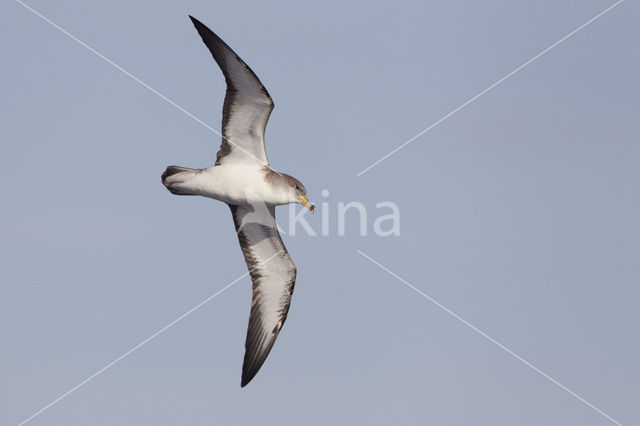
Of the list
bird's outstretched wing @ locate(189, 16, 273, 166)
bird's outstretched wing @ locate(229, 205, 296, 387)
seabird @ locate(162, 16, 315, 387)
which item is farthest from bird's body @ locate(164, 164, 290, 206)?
bird's outstretched wing @ locate(229, 205, 296, 387)

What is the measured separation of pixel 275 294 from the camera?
2523 cm

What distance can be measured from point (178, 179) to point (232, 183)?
1162 mm

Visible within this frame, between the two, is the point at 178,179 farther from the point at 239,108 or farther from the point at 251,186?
the point at 239,108

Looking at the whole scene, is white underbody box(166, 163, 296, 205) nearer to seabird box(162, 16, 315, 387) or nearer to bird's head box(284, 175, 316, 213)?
seabird box(162, 16, 315, 387)

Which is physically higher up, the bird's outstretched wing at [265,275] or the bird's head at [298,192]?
the bird's head at [298,192]

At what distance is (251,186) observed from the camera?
23.2 metres

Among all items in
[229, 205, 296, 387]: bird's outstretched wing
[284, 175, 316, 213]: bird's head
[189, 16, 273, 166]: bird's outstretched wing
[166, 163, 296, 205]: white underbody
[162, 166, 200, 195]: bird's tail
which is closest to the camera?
[189, 16, 273, 166]: bird's outstretched wing

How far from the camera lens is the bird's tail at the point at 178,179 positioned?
23344mm

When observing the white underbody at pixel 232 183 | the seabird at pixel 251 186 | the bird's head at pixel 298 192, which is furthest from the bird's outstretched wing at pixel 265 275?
the bird's head at pixel 298 192

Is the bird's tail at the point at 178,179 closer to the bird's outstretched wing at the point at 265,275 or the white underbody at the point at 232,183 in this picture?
the white underbody at the point at 232,183

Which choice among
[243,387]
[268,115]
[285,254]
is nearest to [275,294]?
[285,254]

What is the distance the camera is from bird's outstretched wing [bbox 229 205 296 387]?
25000 mm


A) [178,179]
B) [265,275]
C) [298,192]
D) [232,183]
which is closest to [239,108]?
[232,183]

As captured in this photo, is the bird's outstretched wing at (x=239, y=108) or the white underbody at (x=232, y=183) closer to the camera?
the bird's outstretched wing at (x=239, y=108)
